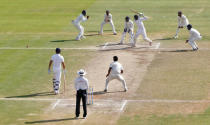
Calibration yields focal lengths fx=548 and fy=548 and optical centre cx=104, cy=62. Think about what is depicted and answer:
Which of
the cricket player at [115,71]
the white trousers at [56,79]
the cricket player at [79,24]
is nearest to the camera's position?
the cricket player at [115,71]

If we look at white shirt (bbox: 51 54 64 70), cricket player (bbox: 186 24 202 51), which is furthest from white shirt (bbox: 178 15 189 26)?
→ white shirt (bbox: 51 54 64 70)

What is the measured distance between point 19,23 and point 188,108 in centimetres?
2632

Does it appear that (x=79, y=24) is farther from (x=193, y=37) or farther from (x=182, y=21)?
(x=193, y=37)

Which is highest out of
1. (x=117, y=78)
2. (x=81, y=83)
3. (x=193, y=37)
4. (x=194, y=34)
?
(x=194, y=34)

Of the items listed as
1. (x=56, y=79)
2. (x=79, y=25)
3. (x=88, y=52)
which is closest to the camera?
(x=56, y=79)

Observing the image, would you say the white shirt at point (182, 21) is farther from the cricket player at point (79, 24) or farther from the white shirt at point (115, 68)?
the white shirt at point (115, 68)

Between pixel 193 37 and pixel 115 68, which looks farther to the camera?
pixel 193 37

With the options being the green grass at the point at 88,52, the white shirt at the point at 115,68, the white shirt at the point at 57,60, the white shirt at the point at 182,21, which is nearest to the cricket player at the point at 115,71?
the white shirt at the point at 115,68

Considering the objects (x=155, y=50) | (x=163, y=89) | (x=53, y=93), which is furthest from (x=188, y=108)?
(x=155, y=50)

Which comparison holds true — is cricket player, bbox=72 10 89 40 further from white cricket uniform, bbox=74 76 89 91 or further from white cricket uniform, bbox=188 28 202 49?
white cricket uniform, bbox=74 76 89 91

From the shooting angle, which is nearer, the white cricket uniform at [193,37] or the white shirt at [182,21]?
the white cricket uniform at [193,37]

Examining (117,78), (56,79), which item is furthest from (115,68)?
(56,79)

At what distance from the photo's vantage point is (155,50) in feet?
119

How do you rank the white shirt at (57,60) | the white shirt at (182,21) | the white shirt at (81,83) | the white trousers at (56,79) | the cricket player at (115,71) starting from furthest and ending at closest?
the white shirt at (182,21) → the white trousers at (56,79) → the white shirt at (57,60) → the cricket player at (115,71) → the white shirt at (81,83)
